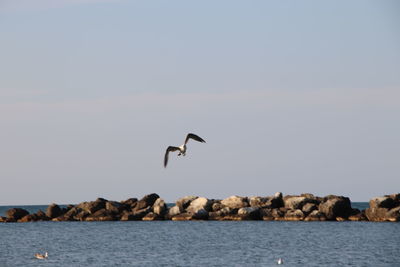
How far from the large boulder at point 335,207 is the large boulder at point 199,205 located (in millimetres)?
11748

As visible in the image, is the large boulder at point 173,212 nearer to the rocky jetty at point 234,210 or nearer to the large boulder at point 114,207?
the rocky jetty at point 234,210

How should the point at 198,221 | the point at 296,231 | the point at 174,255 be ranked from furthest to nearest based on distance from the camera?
the point at 198,221
the point at 296,231
the point at 174,255

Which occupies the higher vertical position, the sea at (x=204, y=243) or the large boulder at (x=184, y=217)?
the large boulder at (x=184, y=217)

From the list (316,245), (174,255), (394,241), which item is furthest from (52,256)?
(394,241)

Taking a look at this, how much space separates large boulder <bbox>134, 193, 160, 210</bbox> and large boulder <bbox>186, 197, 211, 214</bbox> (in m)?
4.83

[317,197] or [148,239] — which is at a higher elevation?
[317,197]

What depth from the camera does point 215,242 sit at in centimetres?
5572

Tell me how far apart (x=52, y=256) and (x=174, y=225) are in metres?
28.6

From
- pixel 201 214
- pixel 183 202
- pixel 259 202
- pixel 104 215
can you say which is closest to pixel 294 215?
pixel 259 202

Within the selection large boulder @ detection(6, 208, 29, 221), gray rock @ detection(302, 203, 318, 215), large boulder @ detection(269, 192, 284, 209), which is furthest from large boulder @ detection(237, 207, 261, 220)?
large boulder @ detection(6, 208, 29, 221)

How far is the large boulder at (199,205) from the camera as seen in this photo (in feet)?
252

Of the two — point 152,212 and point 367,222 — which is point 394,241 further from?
point 152,212

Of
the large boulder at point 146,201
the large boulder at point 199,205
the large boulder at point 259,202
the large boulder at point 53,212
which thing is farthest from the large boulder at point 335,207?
the large boulder at point 53,212

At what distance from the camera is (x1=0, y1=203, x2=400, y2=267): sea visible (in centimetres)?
4391
